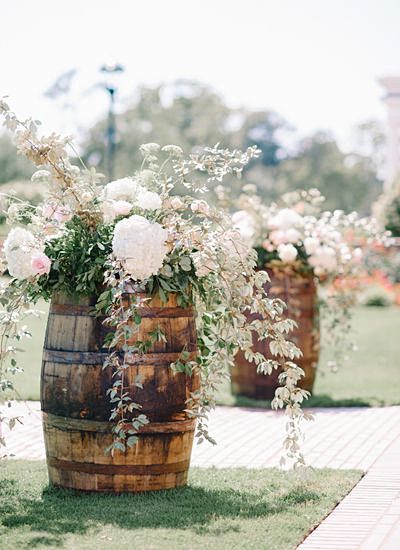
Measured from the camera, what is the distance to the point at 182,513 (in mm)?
4910

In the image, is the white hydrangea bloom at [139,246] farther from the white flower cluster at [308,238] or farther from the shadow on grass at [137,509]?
the white flower cluster at [308,238]

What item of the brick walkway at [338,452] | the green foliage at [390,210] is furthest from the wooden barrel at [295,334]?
the green foliage at [390,210]

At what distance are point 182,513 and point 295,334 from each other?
14.9 feet

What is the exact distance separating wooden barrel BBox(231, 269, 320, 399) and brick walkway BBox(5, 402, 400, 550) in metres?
0.51

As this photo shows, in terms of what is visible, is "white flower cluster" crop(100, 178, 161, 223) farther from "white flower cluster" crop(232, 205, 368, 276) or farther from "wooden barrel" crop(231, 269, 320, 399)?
"wooden barrel" crop(231, 269, 320, 399)

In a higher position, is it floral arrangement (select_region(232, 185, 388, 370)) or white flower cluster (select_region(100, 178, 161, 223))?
floral arrangement (select_region(232, 185, 388, 370))

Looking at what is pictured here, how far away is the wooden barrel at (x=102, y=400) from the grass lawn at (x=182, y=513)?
13 cm

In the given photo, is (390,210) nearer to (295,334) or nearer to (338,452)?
(295,334)

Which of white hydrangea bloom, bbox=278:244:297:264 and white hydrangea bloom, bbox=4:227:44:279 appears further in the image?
white hydrangea bloom, bbox=278:244:297:264

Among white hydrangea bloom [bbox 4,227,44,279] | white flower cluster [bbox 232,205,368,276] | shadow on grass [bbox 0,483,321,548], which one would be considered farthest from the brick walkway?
white flower cluster [bbox 232,205,368,276]

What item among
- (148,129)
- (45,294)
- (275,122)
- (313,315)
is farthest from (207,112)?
(45,294)

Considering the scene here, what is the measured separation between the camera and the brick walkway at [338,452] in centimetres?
458

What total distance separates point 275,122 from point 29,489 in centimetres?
7026

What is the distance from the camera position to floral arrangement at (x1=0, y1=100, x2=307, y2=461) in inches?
195
